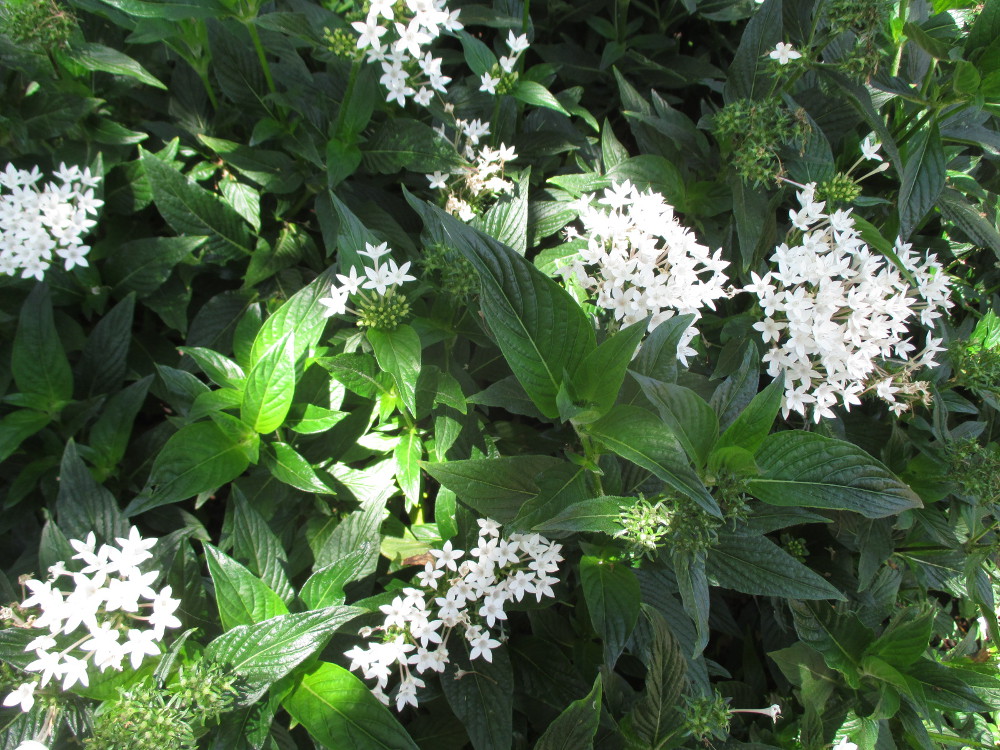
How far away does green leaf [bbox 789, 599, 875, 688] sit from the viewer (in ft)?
6.13

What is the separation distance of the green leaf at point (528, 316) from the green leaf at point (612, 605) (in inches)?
17.8

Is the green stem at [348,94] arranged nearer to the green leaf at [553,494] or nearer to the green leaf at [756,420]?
the green leaf at [553,494]

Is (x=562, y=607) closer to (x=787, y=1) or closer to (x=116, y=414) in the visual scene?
(x=116, y=414)

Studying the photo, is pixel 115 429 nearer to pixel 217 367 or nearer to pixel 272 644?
pixel 217 367

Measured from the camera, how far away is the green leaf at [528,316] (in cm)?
135

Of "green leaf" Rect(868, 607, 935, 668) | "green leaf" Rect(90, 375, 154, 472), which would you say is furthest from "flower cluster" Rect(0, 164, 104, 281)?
"green leaf" Rect(868, 607, 935, 668)

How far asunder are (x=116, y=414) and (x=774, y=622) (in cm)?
231

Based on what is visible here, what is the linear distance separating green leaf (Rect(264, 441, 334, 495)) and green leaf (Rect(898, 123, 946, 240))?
181cm

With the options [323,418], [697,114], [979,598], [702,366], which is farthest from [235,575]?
[697,114]

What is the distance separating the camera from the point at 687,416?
1.37 metres

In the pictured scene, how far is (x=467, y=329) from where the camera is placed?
6.40ft

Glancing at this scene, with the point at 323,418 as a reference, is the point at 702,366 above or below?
above

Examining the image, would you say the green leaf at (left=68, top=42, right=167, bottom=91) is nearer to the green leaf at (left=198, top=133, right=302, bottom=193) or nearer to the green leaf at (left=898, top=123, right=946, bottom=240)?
the green leaf at (left=198, top=133, right=302, bottom=193)

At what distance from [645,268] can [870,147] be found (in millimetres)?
954
